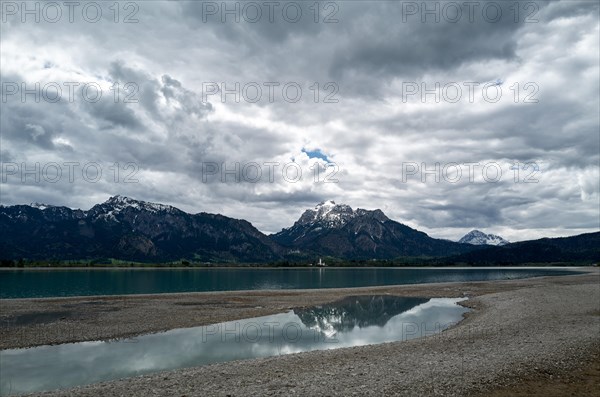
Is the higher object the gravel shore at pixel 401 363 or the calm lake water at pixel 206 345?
the gravel shore at pixel 401 363

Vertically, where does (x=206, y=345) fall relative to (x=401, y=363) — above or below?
below

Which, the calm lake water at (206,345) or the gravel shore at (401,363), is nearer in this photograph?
the gravel shore at (401,363)

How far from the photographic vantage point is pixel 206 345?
40.6 meters

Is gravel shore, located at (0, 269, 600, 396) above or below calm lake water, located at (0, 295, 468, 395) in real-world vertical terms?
above

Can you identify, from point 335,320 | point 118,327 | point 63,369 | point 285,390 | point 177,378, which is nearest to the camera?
point 285,390

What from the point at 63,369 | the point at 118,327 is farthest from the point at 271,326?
the point at 63,369

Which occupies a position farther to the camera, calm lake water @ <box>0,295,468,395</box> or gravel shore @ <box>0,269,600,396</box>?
calm lake water @ <box>0,295,468,395</box>

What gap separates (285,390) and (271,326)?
100 ft

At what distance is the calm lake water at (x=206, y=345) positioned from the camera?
30.3m

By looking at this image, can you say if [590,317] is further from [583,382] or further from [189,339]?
[189,339]

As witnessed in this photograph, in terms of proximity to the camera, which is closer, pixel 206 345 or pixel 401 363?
pixel 401 363

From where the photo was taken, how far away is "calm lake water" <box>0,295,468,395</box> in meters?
30.3

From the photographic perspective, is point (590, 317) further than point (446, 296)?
No

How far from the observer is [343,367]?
2781 centimetres
